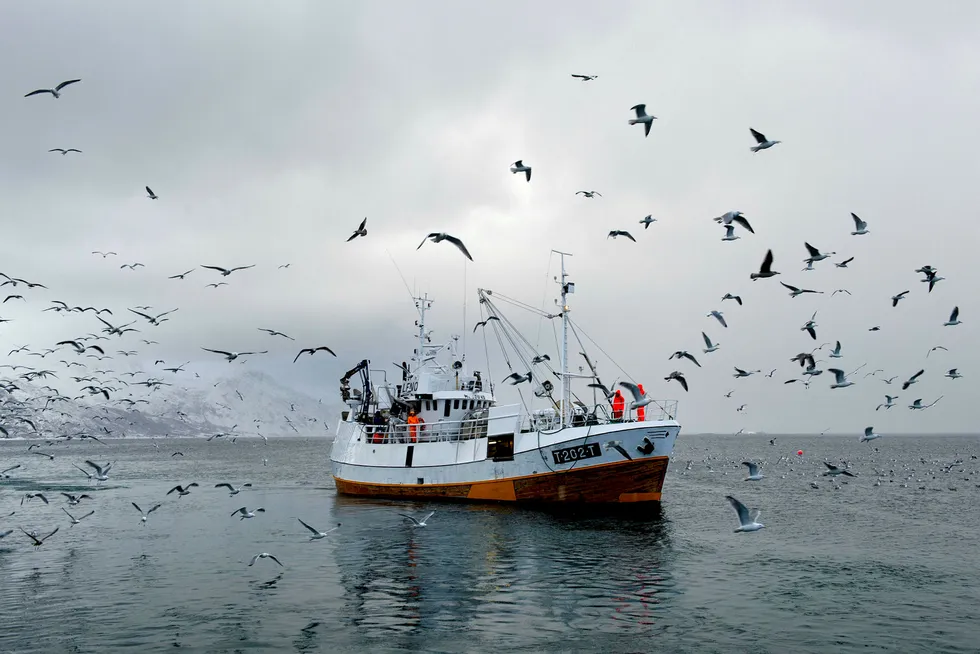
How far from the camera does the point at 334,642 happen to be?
55.4ft

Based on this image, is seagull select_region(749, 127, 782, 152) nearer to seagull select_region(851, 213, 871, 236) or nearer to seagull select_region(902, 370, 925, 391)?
seagull select_region(851, 213, 871, 236)

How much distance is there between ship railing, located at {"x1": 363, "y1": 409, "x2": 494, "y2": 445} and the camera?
41438mm

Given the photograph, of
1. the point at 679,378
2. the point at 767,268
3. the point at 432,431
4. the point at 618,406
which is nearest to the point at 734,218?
the point at 767,268

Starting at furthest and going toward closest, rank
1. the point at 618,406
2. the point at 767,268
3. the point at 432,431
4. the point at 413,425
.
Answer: the point at 413,425
the point at 432,431
the point at 618,406
the point at 767,268

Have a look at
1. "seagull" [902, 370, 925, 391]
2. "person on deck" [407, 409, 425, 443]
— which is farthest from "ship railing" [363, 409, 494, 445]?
"seagull" [902, 370, 925, 391]

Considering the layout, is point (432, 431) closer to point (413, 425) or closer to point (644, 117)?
point (413, 425)

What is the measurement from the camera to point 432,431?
142 feet

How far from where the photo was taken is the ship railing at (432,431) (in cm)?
4144

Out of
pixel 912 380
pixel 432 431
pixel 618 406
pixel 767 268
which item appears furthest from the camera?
pixel 432 431

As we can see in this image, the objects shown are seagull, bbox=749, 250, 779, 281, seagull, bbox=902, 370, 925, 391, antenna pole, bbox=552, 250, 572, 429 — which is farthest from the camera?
antenna pole, bbox=552, 250, 572, 429

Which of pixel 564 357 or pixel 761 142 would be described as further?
pixel 564 357

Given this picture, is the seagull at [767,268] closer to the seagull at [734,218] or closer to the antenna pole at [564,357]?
the seagull at [734,218]

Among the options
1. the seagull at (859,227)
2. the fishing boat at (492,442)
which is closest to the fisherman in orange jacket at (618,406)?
the fishing boat at (492,442)

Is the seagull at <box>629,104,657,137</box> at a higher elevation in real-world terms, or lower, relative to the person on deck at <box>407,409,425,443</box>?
higher
